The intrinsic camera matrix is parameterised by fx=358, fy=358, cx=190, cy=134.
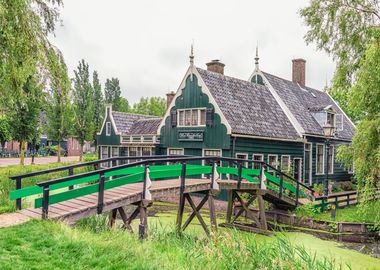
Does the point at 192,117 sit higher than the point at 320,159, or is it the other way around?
the point at 192,117

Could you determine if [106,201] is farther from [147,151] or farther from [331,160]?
[331,160]

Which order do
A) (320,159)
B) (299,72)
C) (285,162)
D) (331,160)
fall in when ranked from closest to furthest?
(285,162), (320,159), (331,160), (299,72)

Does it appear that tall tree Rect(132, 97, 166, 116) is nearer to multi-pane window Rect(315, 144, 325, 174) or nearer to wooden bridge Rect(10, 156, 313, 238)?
multi-pane window Rect(315, 144, 325, 174)

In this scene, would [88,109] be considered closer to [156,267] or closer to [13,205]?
[13,205]

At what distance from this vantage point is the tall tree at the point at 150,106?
6456 cm

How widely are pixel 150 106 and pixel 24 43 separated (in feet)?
188

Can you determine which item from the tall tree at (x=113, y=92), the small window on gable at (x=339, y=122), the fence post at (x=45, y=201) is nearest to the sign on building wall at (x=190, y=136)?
the small window on gable at (x=339, y=122)

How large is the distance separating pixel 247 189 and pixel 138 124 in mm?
15682

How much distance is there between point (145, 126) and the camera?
26.7 meters

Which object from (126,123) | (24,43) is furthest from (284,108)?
(24,43)

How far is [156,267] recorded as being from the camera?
5609 millimetres

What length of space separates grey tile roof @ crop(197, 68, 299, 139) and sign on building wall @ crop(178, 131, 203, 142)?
200 cm

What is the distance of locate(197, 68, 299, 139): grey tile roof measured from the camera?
18.6 m

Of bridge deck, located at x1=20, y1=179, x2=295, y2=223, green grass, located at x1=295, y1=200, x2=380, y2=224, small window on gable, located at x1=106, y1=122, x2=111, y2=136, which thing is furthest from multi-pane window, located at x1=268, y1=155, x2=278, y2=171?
small window on gable, located at x1=106, y1=122, x2=111, y2=136
